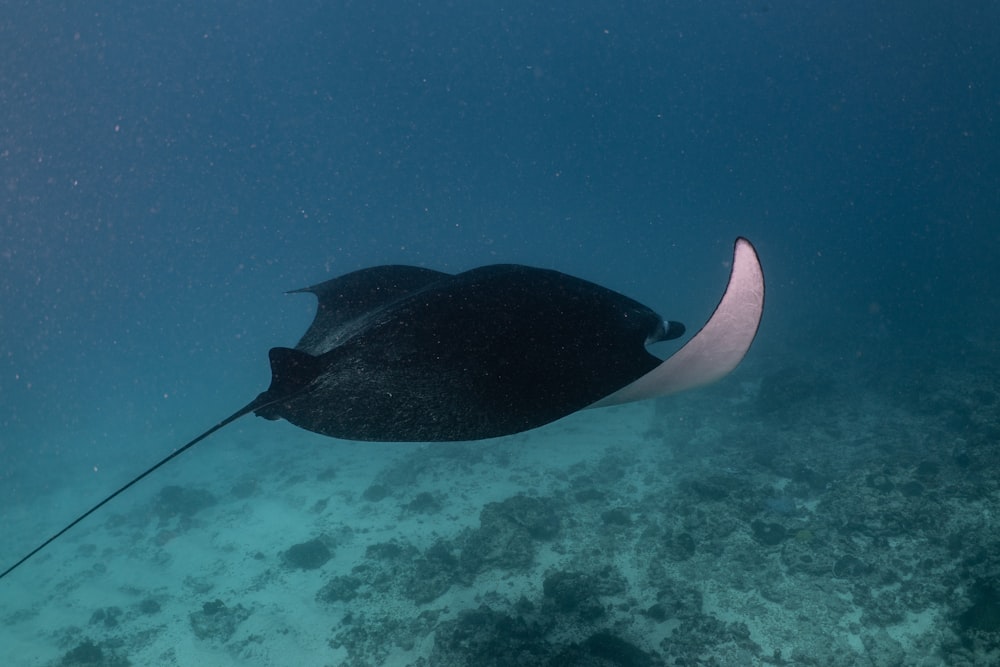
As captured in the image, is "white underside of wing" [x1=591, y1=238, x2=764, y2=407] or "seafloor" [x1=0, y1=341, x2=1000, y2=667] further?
"seafloor" [x1=0, y1=341, x2=1000, y2=667]

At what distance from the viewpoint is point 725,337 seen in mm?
2455

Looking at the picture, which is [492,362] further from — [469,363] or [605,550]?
[605,550]

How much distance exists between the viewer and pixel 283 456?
20.5m

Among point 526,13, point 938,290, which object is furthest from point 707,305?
point 526,13

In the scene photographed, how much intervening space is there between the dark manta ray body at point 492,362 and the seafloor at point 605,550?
243 inches

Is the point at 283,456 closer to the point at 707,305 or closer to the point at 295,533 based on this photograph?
the point at 295,533

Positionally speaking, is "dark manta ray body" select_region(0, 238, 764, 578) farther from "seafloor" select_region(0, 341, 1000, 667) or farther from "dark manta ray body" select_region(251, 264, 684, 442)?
"seafloor" select_region(0, 341, 1000, 667)

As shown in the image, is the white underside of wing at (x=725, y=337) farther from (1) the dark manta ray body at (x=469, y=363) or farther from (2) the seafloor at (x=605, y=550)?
(2) the seafloor at (x=605, y=550)

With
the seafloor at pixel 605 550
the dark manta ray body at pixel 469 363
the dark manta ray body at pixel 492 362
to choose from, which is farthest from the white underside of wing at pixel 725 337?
the seafloor at pixel 605 550

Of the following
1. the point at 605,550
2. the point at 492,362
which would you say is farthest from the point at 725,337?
the point at 605,550

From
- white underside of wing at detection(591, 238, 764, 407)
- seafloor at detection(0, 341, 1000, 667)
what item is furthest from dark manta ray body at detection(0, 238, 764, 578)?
seafloor at detection(0, 341, 1000, 667)

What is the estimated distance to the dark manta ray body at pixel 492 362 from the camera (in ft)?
7.93

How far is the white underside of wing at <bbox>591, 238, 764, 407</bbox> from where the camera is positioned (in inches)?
93.6

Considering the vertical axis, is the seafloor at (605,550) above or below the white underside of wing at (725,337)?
below
